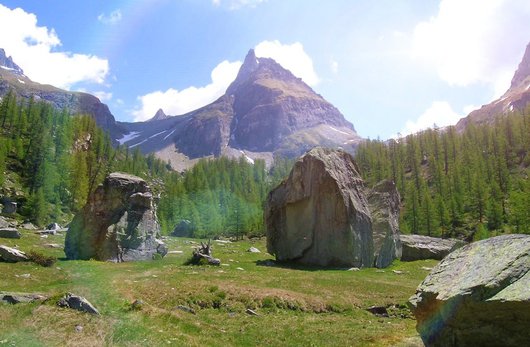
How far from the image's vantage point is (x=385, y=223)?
5578 centimetres

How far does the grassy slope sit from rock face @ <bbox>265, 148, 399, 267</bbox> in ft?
23.1

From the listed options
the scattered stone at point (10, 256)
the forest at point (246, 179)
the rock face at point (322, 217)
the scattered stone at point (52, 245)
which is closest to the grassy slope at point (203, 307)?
the scattered stone at point (10, 256)

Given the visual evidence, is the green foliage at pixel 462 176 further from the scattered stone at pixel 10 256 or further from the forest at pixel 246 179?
the scattered stone at pixel 10 256

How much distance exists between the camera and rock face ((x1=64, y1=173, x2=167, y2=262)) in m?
41.8

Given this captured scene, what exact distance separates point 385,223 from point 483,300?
43637 mm

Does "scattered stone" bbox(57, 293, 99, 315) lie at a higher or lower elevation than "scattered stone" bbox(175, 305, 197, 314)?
higher

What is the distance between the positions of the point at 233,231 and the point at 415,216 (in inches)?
1802

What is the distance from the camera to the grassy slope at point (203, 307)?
15961 millimetres

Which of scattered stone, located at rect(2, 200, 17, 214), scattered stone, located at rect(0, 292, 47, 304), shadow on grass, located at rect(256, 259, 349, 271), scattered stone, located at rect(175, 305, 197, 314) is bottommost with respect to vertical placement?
scattered stone, located at rect(175, 305, 197, 314)

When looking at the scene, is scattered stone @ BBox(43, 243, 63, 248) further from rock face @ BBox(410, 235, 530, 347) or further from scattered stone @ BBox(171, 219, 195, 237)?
scattered stone @ BBox(171, 219, 195, 237)

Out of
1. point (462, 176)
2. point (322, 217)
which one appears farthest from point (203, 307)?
point (462, 176)

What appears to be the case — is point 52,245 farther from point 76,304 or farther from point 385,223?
point 385,223

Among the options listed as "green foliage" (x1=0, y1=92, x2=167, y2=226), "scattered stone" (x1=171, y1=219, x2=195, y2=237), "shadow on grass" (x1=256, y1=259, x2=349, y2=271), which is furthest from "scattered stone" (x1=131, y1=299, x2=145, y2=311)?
"scattered stone" (x1=171, y1=219, x2=195, y2=237)

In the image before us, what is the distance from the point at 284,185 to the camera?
52.2 m
